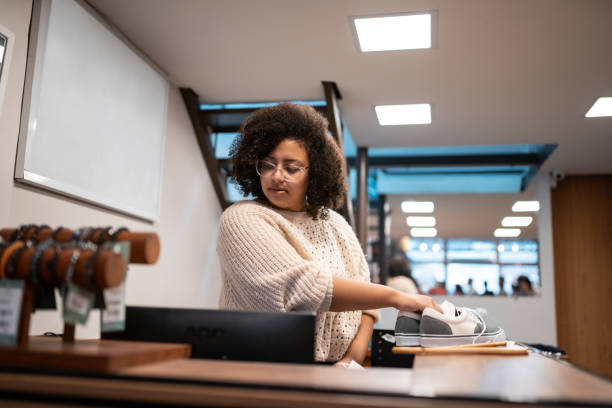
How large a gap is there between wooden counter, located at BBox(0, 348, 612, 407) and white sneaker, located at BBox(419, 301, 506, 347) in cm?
35

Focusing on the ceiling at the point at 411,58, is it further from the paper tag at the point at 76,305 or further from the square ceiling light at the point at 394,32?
the paper tag at the point at 76,305

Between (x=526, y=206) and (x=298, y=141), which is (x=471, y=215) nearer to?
(x=526, y=206)

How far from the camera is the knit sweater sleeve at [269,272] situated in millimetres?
1150

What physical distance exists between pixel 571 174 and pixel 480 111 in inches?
105

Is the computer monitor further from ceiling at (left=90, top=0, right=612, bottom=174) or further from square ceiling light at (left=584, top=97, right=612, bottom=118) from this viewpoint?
square ceiling light at (left=584, top=97, right=612, bottom=118)

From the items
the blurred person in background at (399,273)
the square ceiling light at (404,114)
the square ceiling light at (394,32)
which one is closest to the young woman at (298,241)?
the square ceiling light at (394,32)

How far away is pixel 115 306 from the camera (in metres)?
0.83

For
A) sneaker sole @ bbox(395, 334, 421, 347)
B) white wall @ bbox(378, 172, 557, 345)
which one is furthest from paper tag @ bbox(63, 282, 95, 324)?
white wall @ bbox(378, 172, 557, 345)

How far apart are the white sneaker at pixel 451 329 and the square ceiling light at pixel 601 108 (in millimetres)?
3755

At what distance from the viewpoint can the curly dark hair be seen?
1.57 m

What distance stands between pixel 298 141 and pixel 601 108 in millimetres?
3711

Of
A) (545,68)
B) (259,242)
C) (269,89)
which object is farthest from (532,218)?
(259,242)

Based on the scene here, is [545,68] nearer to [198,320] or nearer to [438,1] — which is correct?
[438,1]

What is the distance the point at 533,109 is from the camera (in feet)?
14.5
